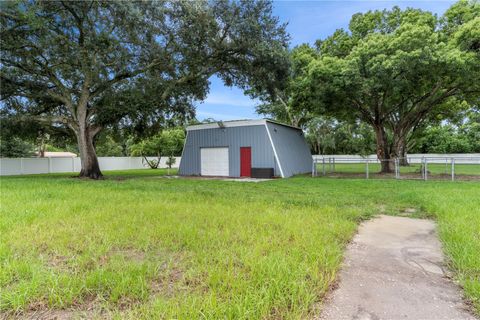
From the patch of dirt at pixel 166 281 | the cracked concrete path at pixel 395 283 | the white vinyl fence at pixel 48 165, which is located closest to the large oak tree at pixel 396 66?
the cracked concrete path at pixel 395 283

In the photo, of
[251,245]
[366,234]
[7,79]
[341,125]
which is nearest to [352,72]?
[366,234]

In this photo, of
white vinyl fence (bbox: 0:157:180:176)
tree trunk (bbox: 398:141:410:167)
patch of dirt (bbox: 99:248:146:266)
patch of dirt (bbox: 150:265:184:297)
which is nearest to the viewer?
patch of dirt (bbox: 150:265:184:297)

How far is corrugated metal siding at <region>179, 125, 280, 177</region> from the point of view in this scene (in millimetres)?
13141

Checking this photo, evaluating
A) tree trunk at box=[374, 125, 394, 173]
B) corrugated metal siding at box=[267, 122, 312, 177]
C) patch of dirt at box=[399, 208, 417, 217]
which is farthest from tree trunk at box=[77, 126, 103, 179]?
tree trunk at box=[374, 125, 394, 173]

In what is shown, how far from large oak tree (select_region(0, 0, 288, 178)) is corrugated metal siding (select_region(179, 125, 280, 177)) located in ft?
7.59

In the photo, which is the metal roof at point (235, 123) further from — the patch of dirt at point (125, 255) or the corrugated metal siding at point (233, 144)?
the patch of dirt at point (125, 255)

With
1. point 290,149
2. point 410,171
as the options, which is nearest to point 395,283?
point 290,149

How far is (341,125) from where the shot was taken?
2991 cm

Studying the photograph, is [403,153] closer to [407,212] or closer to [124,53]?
[407,212]

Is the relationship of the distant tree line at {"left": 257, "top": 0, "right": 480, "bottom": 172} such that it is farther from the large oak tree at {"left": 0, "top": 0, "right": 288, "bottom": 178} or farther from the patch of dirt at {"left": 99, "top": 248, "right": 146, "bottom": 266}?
the patch of dirt at {"left": 99, "top": 248, "right": 146, "bottom": 266}

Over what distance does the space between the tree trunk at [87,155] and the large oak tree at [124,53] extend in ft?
0.14

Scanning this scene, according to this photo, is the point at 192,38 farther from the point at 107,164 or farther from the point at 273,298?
the point at 107,164

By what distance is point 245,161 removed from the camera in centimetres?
1379

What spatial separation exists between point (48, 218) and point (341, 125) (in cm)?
2973
